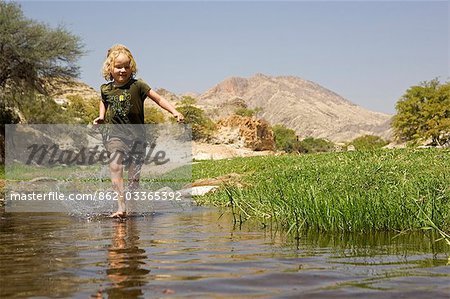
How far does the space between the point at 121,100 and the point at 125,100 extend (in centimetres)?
5

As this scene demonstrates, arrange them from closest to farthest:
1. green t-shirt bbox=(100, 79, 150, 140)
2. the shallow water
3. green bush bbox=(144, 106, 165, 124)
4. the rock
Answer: the shallow water < green t-shirt bbox=(100, 79, 150, 140) < the rock < green bush bbox=(144, 106, 165, 124)

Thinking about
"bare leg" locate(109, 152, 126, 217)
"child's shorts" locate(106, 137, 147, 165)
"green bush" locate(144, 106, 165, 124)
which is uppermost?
"green bush" locate(144, 106, 165, 124)

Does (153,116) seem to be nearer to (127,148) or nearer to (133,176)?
(133,176)

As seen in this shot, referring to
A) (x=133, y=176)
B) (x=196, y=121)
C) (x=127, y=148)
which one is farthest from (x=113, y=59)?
(x=196, y=121)

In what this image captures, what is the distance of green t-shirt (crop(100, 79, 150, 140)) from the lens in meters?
7.42

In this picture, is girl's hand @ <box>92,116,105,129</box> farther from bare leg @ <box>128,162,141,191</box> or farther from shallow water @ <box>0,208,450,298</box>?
shallow water @ <box>0,208,450,298</box>

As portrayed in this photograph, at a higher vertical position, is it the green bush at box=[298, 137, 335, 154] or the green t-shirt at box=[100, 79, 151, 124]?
the green bush at box=[298, 137, 335, 154]

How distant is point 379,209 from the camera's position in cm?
485

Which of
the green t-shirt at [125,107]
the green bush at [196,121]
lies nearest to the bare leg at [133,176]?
the green t-shirt at [125,107]

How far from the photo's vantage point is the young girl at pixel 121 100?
7.32 m

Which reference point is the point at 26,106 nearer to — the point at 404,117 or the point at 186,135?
the point at 186,135

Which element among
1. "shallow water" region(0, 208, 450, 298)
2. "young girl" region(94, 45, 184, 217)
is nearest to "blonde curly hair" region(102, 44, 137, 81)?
"young girl" region(94, 45, 184, 217)

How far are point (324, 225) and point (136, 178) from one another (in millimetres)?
3730

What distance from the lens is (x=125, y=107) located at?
7.44 meters
